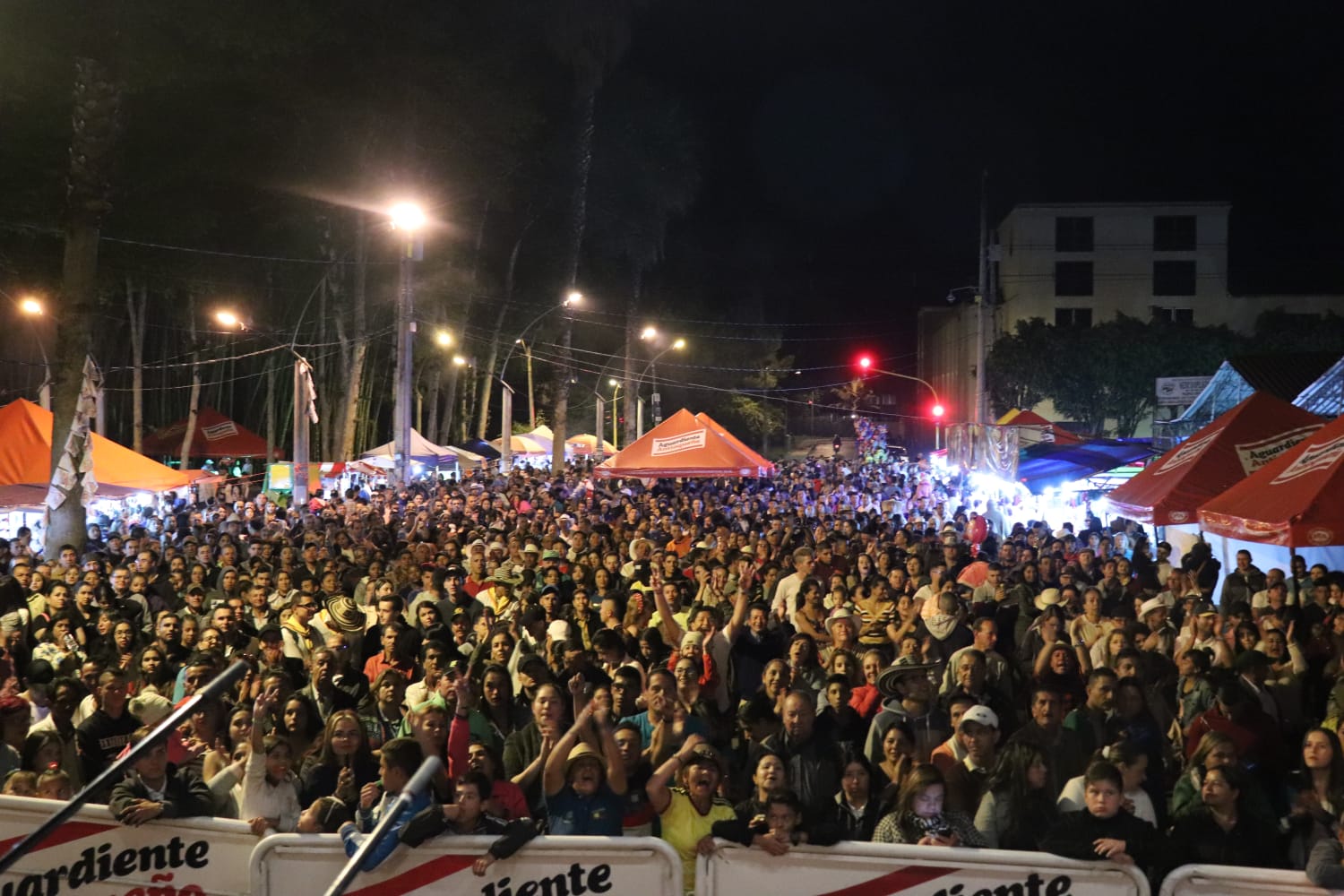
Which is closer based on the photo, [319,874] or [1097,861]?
[1097,861]

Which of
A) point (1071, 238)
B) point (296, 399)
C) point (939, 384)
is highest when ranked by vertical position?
point (1071, 238)

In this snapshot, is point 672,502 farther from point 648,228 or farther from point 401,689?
point 648,228

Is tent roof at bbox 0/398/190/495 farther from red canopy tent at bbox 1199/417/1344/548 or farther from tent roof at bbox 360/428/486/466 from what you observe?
red canopy tent at bbox 1199/417/1344/548

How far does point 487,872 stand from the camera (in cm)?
465

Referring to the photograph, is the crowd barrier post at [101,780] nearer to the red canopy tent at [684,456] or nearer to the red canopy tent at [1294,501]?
the red canopy tent at [1294,501]

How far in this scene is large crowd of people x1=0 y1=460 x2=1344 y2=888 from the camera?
198 inches

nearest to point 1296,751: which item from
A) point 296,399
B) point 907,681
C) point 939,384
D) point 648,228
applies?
point 907,681

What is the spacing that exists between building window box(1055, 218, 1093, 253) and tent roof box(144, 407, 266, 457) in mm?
43659

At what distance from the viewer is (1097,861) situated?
440cm

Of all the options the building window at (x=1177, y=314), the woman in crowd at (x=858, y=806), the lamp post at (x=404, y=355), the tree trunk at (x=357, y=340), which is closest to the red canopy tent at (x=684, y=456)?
the lamp post at (x=404, y=355)

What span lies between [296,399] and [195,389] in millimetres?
12186

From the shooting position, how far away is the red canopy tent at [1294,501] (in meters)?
8.62

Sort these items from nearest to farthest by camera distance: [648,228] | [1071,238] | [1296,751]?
[1296,751] < [648,228] < [1071,238]

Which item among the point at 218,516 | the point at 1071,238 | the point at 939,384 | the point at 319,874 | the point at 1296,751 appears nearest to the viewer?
the point at 319,874
